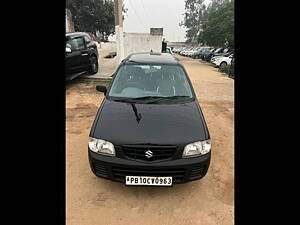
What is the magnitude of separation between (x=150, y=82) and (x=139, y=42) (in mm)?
13359

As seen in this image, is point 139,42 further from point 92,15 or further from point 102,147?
point 92,15

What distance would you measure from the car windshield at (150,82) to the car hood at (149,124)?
0.31 m

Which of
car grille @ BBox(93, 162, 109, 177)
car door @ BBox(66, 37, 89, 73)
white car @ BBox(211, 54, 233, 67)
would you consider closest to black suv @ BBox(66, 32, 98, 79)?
car door @ BBox(66, 37, 89, 73)

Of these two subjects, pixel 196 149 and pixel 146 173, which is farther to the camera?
pixel 196 149

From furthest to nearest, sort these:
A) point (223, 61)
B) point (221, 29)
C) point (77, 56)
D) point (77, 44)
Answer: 1. point (221, 29)
2. point (223, 61)
3. point (77, 44)
4. point (77, 56)

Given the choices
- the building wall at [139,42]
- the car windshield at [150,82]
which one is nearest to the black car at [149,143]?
the car windshield at [150,82]

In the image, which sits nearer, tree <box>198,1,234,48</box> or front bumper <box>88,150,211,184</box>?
front bumper <box>88,150,211,184</box>

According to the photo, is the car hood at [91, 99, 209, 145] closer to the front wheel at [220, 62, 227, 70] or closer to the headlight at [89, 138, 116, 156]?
the headlight at [89, 138, 116, 156]

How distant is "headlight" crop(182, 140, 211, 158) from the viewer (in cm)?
291

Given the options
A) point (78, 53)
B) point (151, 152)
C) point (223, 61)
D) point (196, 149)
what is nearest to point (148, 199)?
point (151, 152)

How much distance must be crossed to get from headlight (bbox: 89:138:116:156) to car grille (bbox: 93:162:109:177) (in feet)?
0.52

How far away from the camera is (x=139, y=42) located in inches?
659
